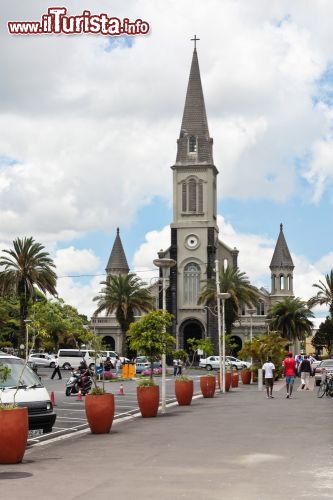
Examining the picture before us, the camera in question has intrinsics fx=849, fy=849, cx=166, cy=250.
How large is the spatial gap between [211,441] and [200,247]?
80700 mm

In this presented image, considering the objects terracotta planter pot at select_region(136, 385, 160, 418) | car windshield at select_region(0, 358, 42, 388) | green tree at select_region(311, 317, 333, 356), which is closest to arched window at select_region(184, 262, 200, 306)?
green tree at select_region(311, 317, 333, 356)

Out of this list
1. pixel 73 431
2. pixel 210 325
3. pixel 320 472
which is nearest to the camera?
pixel 320 472

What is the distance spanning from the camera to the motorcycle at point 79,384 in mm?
31266

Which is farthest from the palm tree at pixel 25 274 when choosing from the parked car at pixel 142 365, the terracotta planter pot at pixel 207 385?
the terracotta planter pot at pixel 207 385

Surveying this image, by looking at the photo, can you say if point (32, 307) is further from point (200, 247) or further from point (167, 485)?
point (167, 485)

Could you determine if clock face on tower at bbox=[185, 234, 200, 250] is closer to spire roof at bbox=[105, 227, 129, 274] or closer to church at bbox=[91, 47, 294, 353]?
church at bbox=[91, 47, 294, 353]

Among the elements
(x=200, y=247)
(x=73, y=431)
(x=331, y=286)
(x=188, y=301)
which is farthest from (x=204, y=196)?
(x=73, y=431)

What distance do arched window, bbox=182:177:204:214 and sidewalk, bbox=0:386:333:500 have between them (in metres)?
77.2

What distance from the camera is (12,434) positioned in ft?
38.6

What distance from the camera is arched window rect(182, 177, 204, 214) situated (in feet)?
316

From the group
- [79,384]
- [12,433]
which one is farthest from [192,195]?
[12,433]

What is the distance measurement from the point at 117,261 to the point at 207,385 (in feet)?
279

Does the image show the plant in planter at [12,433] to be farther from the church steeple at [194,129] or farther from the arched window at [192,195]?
the church steeple at [194,129]

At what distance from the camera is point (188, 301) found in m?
94.1
